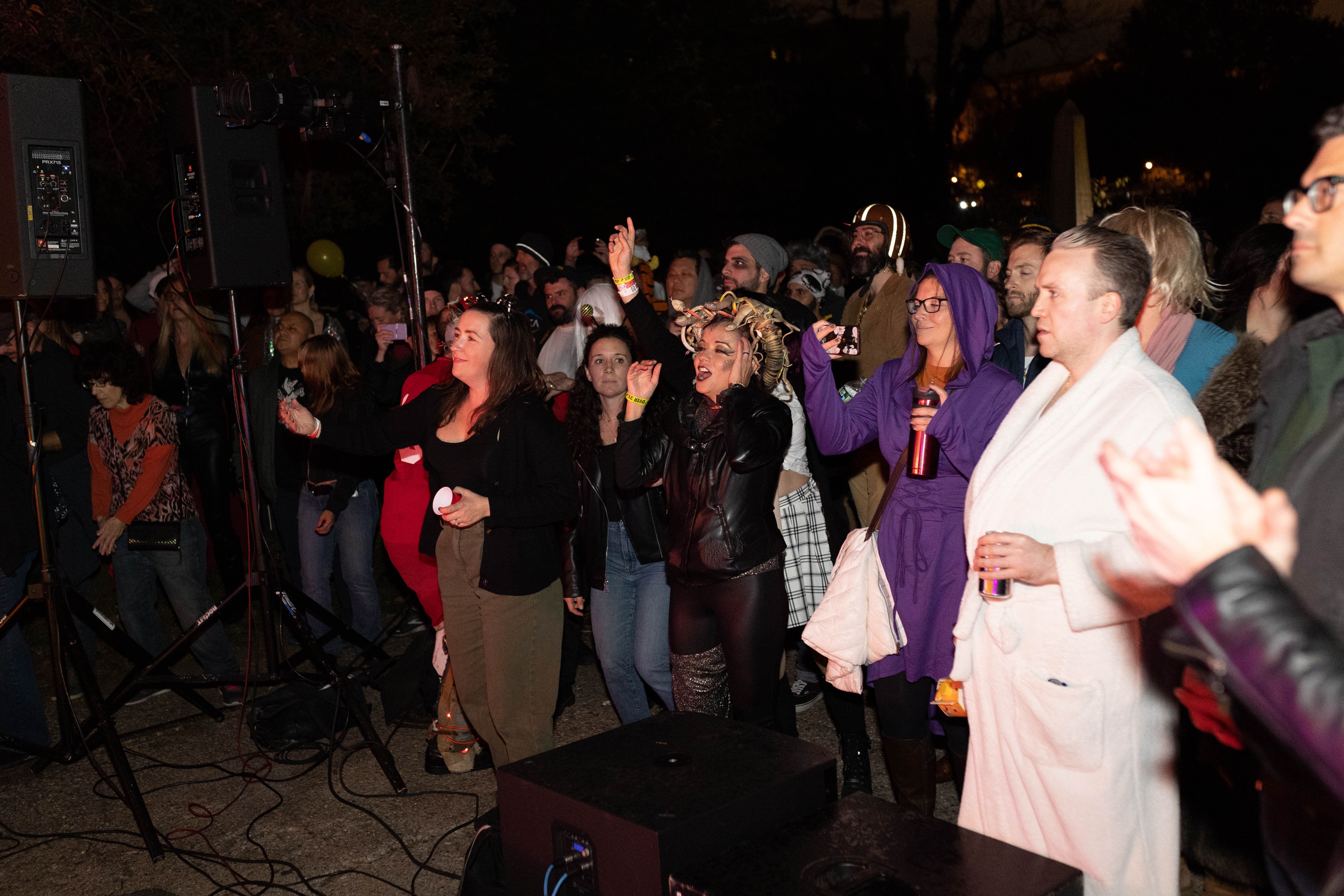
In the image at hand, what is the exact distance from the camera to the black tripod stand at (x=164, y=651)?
4277 mm

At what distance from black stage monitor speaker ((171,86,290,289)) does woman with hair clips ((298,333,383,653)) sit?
688 millimetres

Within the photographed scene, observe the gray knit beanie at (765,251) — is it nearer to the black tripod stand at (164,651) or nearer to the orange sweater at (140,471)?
the black tripod stand at (164,651)

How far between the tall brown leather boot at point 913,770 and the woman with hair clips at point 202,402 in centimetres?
466

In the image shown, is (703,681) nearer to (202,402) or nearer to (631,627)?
(631,627)

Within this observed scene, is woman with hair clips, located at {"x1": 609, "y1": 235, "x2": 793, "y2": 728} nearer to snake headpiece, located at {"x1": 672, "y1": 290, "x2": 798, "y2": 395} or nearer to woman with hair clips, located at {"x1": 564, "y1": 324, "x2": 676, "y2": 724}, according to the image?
snake headpiece, located at {"x1": 672, "y1": 290, "x2": 798, "y2": 395}

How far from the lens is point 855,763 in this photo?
3.92m

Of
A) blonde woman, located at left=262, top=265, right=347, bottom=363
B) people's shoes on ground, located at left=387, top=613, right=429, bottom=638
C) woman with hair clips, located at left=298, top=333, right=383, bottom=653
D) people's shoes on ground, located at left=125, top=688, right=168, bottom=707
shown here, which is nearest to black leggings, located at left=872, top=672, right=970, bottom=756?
woman with hair clips, located at left=298, top=333, right=383, bottom=653

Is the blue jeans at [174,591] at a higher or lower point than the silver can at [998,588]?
lower

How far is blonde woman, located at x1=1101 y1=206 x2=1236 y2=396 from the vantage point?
338 cm

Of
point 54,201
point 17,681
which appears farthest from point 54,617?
point 54,201

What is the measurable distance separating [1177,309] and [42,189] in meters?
4.50

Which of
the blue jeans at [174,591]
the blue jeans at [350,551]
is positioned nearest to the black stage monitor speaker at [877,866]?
the blue jeans at [350,551]

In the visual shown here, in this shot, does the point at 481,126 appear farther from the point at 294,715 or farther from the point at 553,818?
the point at 553,818

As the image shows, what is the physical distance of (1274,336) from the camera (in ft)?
10.6
